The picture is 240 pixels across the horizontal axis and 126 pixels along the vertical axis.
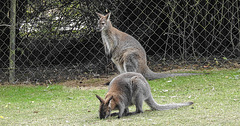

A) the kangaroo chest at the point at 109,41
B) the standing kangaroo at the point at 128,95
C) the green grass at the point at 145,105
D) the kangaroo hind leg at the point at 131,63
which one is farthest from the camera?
the kangaroo chest at the point at 109,41

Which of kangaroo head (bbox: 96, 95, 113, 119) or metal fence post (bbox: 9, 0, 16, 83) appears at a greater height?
metal fence post (bbox: 9, 0, 16, 83)

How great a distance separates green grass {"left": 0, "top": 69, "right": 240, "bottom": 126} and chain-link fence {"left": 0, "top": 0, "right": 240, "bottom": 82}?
118 centimetres

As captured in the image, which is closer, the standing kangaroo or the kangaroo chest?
the standing kangaroo

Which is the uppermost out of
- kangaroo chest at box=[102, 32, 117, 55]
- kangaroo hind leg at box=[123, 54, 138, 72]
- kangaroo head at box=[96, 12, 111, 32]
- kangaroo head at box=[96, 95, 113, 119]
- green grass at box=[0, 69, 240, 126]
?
kangaroo head at box=[96, 12, 111, 32]

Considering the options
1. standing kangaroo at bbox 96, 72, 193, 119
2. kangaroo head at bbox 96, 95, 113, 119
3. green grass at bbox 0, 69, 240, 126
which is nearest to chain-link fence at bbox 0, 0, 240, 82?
green grass at bbox 0, 69, 240, 126

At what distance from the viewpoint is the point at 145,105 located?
4.97 meters

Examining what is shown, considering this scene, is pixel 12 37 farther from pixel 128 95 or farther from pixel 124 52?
pixel 128 95

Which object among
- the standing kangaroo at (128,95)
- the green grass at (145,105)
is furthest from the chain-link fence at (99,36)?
the standing kangaroo at (128,95)

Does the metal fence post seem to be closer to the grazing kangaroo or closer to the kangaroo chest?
the grazing kangaroo

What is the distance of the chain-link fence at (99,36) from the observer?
26.2ft

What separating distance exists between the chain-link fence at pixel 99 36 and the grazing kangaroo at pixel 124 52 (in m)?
0.66

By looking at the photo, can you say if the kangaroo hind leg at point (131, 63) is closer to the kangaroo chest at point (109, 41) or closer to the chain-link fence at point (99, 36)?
the kangaroo chest at point (109, 41)

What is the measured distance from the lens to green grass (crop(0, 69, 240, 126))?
3.80 m

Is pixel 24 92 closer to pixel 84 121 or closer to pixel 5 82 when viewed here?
pixel 5 82
